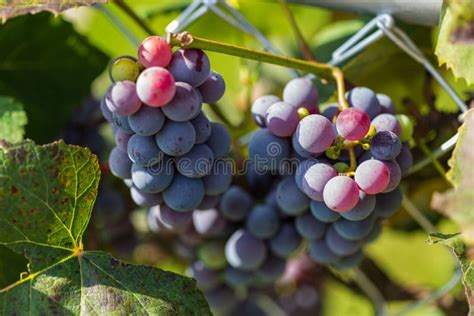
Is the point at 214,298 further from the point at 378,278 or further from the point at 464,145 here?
the point at 464,145

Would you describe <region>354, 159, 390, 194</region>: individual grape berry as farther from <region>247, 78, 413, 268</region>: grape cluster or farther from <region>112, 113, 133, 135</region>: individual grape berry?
<region>112, 113, 133, 135</region>: individual grape berry

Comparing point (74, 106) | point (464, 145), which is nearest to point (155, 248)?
point (74, 106)

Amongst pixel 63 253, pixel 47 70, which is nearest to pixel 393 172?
pixel 63 253

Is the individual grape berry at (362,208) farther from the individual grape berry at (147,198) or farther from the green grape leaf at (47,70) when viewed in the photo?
the green grape leaf at (47,70)

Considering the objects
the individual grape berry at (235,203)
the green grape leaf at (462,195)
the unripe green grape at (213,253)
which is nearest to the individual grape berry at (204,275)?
the unripe green grape at (213,253)

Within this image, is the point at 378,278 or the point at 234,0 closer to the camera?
the point at 234,0
